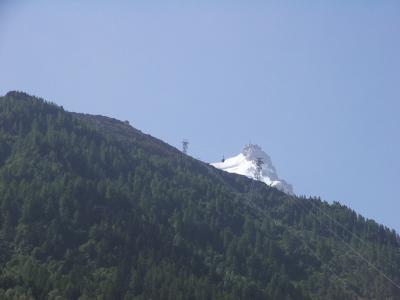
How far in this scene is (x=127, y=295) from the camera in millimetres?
85938

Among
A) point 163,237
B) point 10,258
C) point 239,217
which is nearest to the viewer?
point 10,258

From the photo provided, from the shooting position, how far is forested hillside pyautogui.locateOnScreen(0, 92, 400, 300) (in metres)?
93.7

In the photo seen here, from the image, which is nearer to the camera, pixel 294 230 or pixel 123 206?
pixel 123 206

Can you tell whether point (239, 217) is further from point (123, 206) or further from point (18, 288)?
point (18, 288)

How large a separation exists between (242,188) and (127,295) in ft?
307

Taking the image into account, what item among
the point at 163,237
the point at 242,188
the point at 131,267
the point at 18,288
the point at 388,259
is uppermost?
the point at 242,188

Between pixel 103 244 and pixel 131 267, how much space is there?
6925 millimetres

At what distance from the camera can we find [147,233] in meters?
110

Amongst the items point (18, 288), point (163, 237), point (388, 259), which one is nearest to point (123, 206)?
point (163, 237)

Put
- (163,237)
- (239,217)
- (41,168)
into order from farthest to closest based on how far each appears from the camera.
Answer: (239,217) < (41,168) < (163,237)

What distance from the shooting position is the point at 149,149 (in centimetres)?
17812

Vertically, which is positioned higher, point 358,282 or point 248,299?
point 358,282

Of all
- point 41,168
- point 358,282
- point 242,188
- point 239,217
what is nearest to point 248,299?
point 358,282

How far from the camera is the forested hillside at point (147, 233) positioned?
3688 inches
